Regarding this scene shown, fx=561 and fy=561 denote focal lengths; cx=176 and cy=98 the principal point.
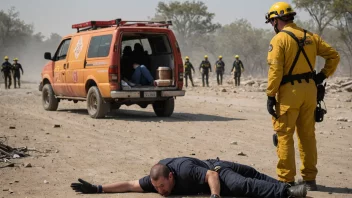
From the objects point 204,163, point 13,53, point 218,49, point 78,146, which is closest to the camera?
point 204,163

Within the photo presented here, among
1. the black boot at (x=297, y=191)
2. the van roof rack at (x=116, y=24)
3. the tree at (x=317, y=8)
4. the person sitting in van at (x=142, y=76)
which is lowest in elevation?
the black boot at (x=297, y=191)

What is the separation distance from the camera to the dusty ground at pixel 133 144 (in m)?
6.75

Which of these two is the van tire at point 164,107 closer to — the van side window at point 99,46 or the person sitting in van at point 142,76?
the person sitting in van at point 142,76

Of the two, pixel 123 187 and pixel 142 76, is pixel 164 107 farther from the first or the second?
pixel 123 187

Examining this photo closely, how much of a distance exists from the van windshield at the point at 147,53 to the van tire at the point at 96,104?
0.85 m

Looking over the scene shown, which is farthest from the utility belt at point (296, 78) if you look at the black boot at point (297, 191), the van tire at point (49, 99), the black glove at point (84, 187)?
the van tire at point (49, 99)

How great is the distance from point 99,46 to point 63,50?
87.8 inches

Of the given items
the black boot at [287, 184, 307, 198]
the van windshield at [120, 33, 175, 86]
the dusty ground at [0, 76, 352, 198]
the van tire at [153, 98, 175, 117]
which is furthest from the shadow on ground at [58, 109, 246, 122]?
the black boot at [287, 184, 307, 198]

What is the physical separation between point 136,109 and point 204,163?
11.0 m

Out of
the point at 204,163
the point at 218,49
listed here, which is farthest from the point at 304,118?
the point at 218,49

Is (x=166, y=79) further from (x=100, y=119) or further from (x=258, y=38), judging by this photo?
(x=258, y=38)

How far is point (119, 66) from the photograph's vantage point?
12383 mm

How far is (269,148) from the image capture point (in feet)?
29.7

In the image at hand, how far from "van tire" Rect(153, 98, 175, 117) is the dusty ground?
258 mm
